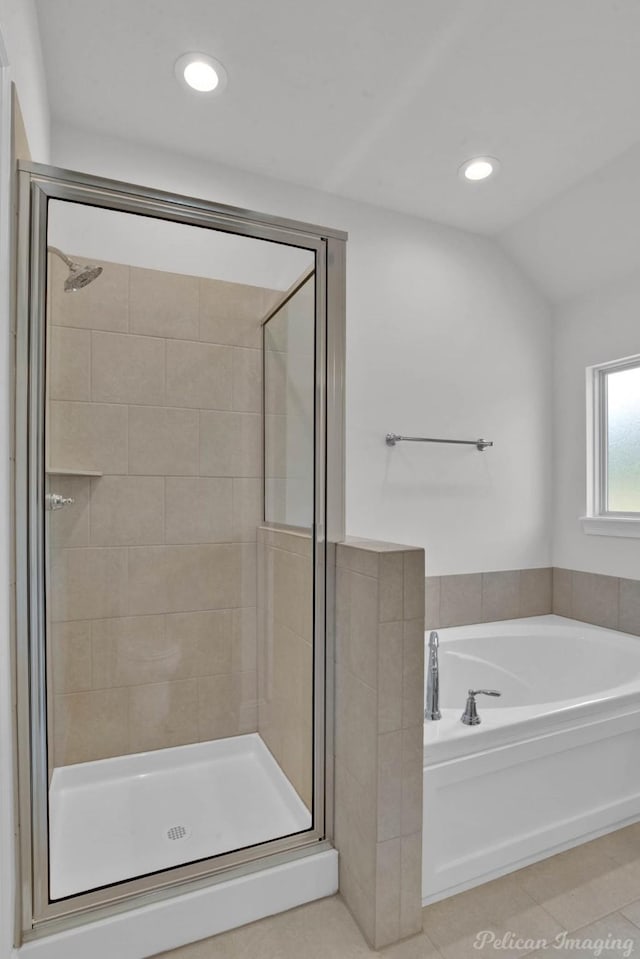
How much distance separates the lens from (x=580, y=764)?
1766 mm

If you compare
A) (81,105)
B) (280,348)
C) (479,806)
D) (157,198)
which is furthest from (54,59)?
(479,806)

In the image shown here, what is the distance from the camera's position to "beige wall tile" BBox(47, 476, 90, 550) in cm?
146

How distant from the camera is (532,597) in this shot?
2.91 m

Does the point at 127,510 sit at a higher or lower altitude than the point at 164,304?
lower

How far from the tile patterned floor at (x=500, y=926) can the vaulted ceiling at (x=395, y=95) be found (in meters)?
2.56

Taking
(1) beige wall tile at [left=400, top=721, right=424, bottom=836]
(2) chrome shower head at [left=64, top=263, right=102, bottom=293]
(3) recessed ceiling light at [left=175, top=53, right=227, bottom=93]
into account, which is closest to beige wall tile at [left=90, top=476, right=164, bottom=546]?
(2) chrome shower head at [left=64, top=263, right=102, bottom=293]

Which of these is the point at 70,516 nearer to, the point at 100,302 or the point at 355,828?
the point at 100,302

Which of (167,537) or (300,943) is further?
(167,537)

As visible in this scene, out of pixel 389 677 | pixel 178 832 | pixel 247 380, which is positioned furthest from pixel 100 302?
pixel 178 832

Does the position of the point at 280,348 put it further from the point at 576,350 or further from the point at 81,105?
the point at 576,350

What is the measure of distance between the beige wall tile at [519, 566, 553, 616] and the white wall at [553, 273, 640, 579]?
0.12 m

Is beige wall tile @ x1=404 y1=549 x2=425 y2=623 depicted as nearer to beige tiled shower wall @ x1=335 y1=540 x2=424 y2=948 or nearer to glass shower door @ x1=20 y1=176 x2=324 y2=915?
beige tiled shower wall @ x1=335 y1=540 x2=424 y2=948

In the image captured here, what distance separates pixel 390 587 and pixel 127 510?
970 millimetres

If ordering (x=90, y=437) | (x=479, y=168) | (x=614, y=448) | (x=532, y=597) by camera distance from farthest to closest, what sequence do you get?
(x=532, y=597)
(x=614, y=448)
(x=479, y=168)
(x=90, y=437)
